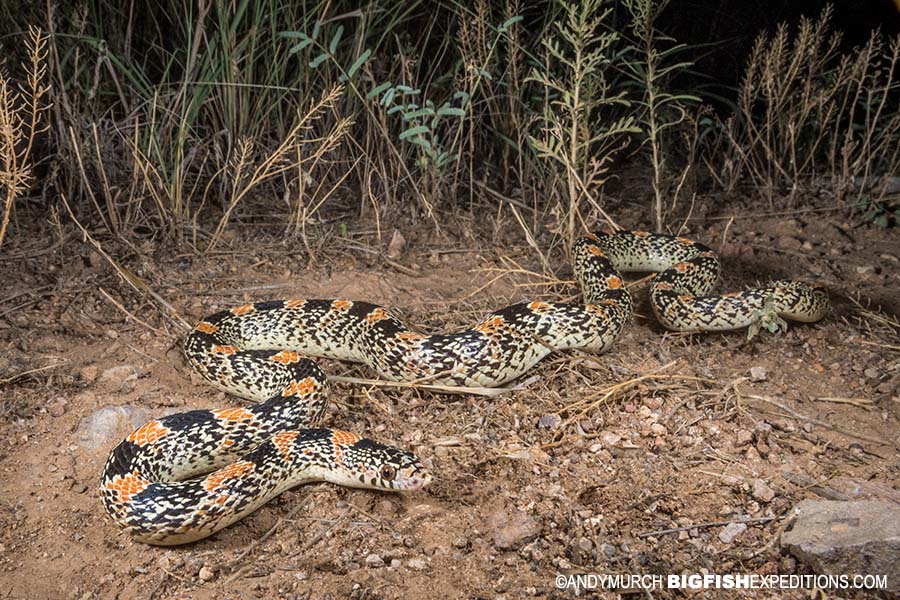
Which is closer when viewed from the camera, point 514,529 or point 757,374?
point 514,529

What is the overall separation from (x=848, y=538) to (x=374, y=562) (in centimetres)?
224

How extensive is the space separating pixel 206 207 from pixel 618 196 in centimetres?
427

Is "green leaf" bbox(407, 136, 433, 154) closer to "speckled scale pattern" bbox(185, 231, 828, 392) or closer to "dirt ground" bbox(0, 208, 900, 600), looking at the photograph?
"dirt ground" bbox(0, 208, 900, 600)

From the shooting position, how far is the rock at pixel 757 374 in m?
5.41

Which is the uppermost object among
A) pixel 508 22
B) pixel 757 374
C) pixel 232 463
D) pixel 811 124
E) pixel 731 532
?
pixel 508 22

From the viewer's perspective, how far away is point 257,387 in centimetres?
545

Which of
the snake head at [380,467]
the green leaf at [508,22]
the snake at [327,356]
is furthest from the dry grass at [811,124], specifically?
the snake head at [380,467]

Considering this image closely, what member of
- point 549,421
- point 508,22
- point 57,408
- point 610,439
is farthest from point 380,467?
point 508,22

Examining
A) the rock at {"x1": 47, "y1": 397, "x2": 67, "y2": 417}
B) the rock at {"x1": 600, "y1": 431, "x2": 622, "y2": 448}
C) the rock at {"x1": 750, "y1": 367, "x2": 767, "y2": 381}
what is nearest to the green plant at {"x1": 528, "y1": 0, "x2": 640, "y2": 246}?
the rock at {"x1": 750, "y1": 367, "x2": 767, "y2": 381}

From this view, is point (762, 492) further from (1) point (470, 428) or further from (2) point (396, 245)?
(2) point (396, 245)

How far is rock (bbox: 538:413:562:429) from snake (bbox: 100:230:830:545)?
0.53 meters

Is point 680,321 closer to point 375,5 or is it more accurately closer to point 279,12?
point 375,5

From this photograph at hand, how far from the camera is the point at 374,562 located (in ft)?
12.8

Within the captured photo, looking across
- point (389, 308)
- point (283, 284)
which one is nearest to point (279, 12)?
point (283, 284)
